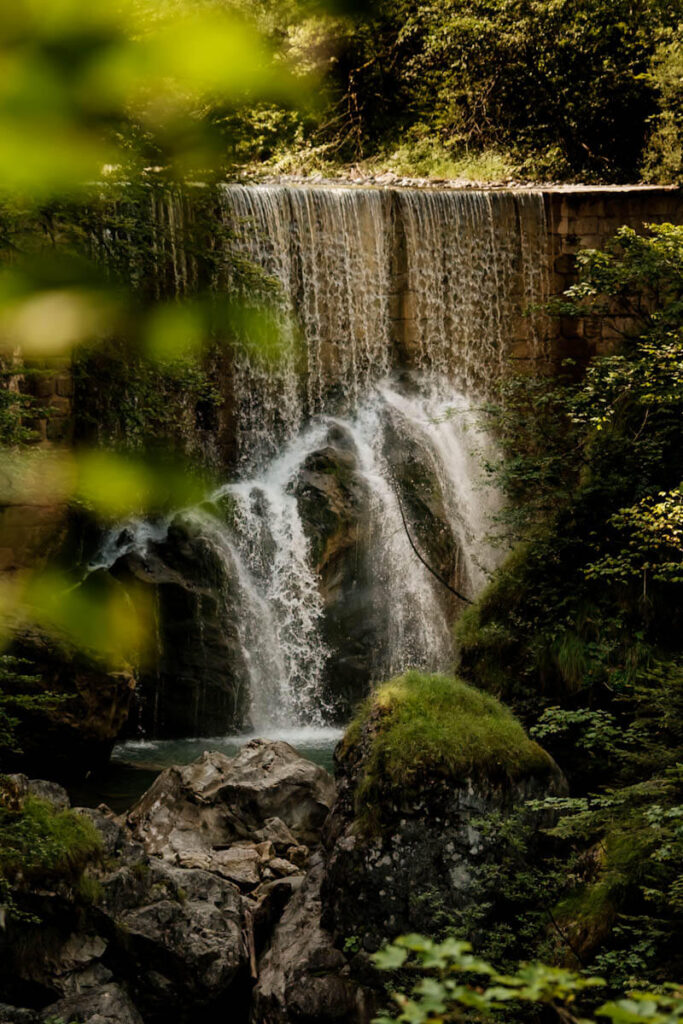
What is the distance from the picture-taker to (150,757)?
9.67 meters

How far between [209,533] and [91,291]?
33.6 ft

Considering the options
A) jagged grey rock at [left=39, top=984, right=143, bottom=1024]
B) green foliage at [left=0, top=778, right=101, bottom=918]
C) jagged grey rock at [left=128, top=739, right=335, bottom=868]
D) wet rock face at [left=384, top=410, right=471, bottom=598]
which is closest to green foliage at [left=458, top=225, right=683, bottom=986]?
jagged grey rock at [left=128, top=739, right=335, bottom=868]

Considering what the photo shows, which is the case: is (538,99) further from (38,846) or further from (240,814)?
(38,846)

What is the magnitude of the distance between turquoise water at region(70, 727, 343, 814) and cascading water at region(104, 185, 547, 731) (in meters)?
0.54

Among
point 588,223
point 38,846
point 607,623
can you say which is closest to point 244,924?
point 38,846

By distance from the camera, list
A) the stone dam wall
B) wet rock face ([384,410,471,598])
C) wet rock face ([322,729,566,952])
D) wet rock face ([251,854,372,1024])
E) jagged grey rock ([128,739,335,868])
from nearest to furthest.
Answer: wet rock face ([251,854,372,1024]) < wet rock face ([322,729,566,952]) < jagged grey rock ([128,739,335,868]) < wet rock face ([384,410,471,598]) < the stone dam wall

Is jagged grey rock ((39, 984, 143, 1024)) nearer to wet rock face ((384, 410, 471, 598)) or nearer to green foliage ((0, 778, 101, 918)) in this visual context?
green foliage ((0, 778, 101, 918))

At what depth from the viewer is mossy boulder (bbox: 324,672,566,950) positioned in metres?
5.33

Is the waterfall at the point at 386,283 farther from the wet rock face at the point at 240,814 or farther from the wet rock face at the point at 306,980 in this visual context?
the wet rock face at the point at 306,980

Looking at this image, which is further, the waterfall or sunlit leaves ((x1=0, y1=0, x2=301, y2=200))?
the waterfall

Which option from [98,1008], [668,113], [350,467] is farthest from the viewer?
[668,113]

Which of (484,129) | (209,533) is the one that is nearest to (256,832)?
(209,533)

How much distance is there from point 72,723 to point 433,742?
440 centimetres

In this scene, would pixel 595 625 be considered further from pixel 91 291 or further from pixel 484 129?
pixel 484 129
